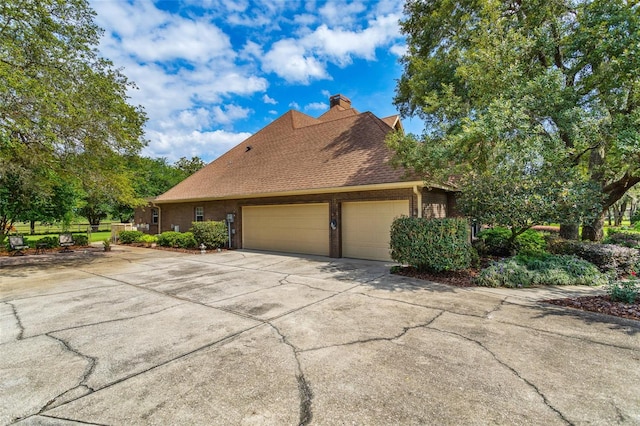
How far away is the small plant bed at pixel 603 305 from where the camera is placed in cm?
503

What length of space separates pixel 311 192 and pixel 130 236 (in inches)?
515

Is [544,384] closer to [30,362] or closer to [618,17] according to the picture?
[30,362]

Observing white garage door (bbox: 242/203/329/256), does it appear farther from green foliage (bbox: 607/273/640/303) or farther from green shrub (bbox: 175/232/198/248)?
green foliage (bbox: 607/273/640/303)

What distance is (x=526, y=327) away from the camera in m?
4.49

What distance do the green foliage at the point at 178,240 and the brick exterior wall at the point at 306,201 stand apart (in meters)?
1.72

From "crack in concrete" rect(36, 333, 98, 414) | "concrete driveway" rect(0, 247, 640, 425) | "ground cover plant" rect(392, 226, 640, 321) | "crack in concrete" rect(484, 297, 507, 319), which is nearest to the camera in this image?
"concrete driveway" rect(0, 247, 640, 425)

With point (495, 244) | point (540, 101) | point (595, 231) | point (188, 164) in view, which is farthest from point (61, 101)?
point (188, 164)

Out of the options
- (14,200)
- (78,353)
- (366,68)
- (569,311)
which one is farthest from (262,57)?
(14,200)

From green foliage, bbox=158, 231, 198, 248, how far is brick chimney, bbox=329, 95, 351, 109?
12718 millimetres

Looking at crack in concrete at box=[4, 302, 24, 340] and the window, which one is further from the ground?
the window

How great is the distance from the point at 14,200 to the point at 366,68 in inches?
742

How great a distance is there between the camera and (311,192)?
11.8 m

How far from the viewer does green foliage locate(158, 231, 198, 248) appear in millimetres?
14692

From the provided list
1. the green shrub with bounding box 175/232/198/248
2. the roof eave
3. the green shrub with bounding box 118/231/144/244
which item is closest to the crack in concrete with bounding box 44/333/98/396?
the roof eave
